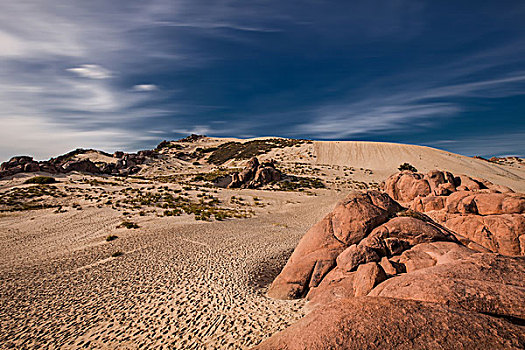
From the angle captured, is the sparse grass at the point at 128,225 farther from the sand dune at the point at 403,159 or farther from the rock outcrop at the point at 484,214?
the sand dune at the point at 403,159

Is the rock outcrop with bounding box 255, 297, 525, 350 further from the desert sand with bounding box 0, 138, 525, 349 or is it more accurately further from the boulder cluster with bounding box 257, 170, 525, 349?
the desert sand with bounding box 0, 138, 525, 349

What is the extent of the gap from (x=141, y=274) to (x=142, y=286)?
1.41 meters

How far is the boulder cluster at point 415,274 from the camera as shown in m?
4.08

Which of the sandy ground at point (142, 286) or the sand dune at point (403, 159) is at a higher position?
the sand dune at point (403, 159)

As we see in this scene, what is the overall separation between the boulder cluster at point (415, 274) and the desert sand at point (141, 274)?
2340 millimetres

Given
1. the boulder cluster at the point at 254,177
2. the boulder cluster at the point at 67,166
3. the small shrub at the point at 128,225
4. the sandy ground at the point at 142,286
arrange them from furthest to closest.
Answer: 1. the boulder cluster at the point at 254,177
2. the boulder cluster at the point at 67,166
3. the small shrub at the point at 128,225
4. the sandy ground at the point at 142,286

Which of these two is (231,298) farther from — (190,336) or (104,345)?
(104,345)

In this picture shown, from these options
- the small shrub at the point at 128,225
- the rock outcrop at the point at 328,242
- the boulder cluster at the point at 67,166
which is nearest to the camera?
the rock outcrop at the point at 328,242

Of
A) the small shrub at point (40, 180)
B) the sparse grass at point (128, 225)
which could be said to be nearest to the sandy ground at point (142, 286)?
the sparse grass at point (128, 225)

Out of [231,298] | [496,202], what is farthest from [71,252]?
[496,202]

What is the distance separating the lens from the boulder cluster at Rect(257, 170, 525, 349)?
4078 mm

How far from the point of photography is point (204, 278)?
1166 centimetres

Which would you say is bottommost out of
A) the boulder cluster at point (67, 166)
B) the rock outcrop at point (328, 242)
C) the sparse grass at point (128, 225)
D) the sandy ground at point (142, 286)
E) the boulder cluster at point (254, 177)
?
the sandy ground at point (142, 286)

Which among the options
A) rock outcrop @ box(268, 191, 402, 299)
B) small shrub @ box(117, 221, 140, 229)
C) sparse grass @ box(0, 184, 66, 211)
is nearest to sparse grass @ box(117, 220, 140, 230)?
small shrub @ box(117, 221, 140, 229)
